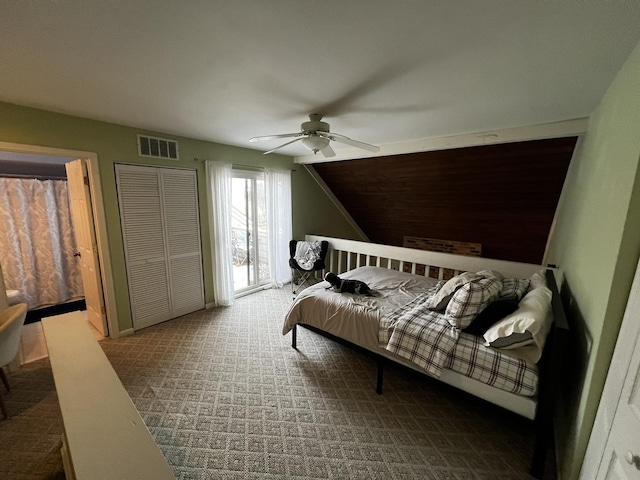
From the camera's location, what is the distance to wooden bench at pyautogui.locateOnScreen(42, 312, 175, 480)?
38.6 inches

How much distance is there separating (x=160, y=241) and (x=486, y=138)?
4.04m

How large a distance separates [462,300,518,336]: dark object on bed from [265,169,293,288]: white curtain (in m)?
3.33

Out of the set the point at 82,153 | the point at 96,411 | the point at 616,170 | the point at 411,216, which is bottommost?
the point at 96,411

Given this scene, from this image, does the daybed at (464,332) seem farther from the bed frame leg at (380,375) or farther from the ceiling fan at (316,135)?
the ceiling fan at (316,135)

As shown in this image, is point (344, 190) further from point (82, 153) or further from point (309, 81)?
point (82, 153)

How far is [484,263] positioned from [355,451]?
97.9 inches

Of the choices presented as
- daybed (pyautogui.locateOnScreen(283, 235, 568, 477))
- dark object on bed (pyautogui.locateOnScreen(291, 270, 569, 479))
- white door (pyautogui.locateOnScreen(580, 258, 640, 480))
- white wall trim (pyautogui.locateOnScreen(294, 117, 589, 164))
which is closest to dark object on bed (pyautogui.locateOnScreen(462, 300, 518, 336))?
daybed (pyautogui.locateOnScreen(283, 235, 568, 477))

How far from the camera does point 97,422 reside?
118 cm

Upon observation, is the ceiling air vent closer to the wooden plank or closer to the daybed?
the daybed

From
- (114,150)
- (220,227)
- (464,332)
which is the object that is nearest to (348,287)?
(464,332)

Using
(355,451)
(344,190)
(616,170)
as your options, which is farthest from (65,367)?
(344,190)

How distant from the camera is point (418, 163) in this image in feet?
12.5

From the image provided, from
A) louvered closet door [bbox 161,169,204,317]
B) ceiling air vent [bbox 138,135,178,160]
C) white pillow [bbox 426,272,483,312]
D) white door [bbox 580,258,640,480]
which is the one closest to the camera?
white door [bbox 580,258,640,480]

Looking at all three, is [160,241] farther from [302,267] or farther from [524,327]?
[524,327]
